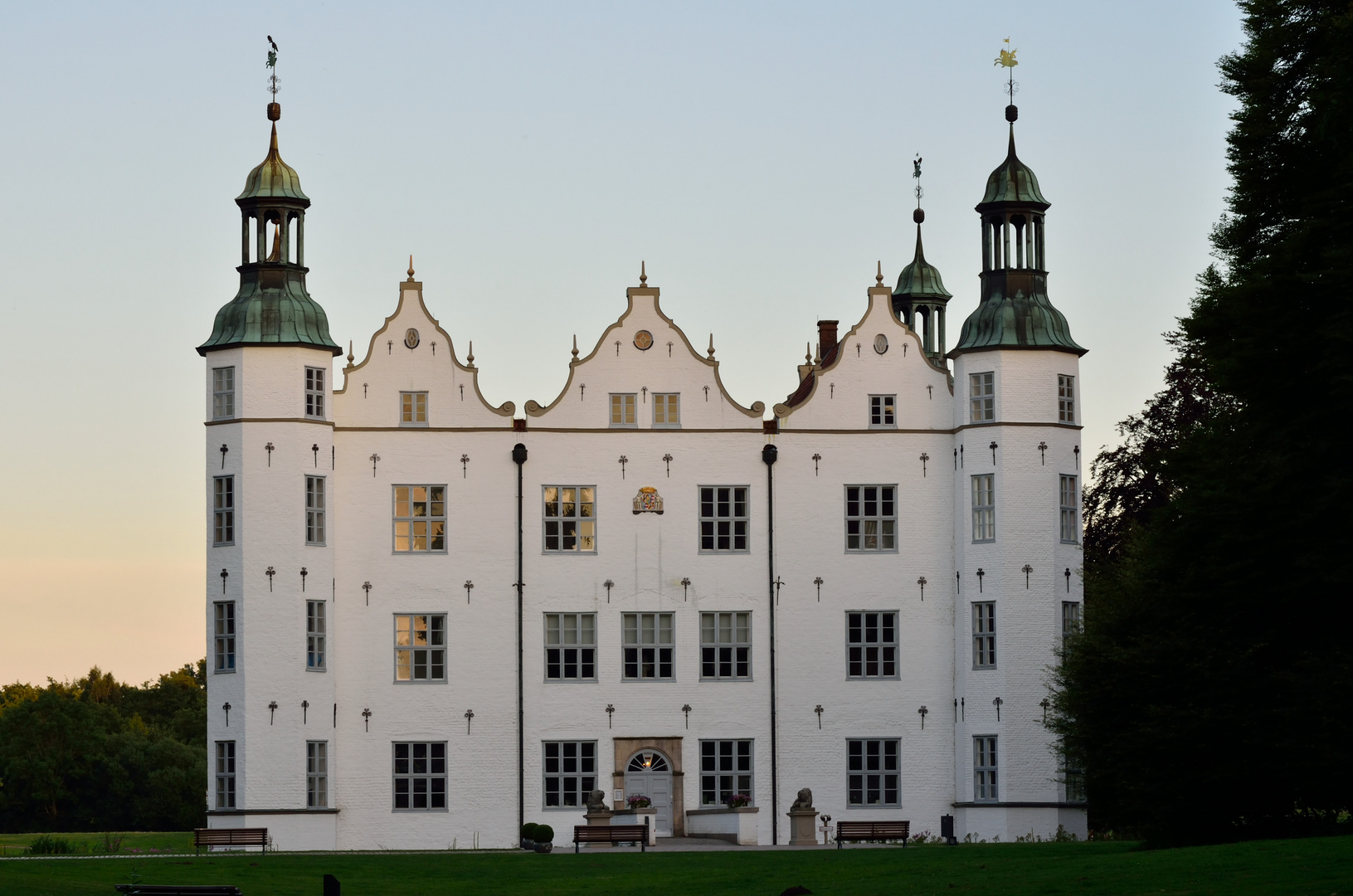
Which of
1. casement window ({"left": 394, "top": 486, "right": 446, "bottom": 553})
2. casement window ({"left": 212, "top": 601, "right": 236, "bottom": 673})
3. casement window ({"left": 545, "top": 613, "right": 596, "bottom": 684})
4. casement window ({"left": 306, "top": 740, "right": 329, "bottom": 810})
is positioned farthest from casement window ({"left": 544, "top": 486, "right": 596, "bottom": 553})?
casement window ({"left": 212, "top": 601, "right": 236, "bottom": 673})

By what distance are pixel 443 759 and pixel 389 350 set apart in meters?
9.22

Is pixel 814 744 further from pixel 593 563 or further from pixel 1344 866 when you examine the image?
pixel 1344 866

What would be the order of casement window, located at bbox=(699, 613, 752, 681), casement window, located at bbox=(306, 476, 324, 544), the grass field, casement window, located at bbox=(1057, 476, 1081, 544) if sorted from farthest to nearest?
casement window, located at bbox=(699, 613, 752, 681)
casement window, located at bbox=(1057, 476, 1081, 544)
casement window, located at bbox=(306, 476, 324, 544)
the grass field

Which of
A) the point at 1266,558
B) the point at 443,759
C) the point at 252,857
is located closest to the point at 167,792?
the point at 443,759

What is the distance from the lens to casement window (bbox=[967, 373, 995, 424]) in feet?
146

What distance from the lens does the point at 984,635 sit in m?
43.9

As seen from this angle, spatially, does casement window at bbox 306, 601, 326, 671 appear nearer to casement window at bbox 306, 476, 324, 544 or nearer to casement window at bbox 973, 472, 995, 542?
casement window at bbox 306, 476, 324, 544

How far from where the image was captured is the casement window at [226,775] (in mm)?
42375

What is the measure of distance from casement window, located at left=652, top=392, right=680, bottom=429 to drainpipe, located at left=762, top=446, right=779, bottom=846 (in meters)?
2.15

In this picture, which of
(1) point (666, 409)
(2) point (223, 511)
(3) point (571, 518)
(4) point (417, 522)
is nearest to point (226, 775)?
(2) point (223, 511)

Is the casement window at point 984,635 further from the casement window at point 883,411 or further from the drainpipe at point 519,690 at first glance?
the drainpipe at point 519,690

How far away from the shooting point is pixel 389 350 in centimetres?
4447

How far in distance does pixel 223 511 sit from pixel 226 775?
5.71 metres

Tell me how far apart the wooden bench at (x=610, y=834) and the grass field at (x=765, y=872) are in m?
0.55
